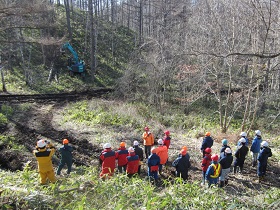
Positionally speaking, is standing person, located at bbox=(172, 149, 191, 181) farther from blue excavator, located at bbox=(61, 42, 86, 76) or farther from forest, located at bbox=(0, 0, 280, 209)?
blue excavator, located at bbox=(61, 42, 86, 76)

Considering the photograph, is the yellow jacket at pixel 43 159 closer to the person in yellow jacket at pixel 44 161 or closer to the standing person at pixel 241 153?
the person in yellow jacket at pixel 44 161

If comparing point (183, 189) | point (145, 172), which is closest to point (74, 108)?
point (145, 172)

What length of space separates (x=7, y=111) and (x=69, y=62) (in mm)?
13650

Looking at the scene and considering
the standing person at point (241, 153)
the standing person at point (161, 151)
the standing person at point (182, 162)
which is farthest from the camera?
the standing person at point (241, 153)

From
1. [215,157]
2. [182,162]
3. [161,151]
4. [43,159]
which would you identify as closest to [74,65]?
[161,151]

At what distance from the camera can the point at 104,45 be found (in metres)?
39.8

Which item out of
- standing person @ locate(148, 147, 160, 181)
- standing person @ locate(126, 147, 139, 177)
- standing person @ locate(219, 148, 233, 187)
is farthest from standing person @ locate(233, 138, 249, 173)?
standing person @ locate(126, 147, 139, 177)

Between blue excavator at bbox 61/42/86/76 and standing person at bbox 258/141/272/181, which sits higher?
blue excavator at bbox 61/42/86/76

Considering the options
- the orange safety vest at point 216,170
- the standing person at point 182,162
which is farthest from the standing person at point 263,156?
the standing person at point 182,162

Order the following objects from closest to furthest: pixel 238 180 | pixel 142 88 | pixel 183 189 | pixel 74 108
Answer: pixel 183 189 → pixel 238 180 → pixel 74 108 → pixel 142 88

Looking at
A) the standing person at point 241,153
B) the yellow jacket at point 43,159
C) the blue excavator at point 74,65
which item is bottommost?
the standing person at point 241,153

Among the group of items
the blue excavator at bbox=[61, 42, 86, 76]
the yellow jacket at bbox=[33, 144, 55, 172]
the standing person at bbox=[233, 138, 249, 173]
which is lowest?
the standing person at bbox=[233, 138, 249, 173]

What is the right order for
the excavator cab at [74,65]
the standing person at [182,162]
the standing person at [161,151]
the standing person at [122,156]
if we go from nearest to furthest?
1. the standing person at [182,162]
2. the standing person at [122,156]
3. the standing person at [161,151]
4. the excavator cab at [74,65]

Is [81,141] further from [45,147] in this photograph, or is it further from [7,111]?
[7,111]
